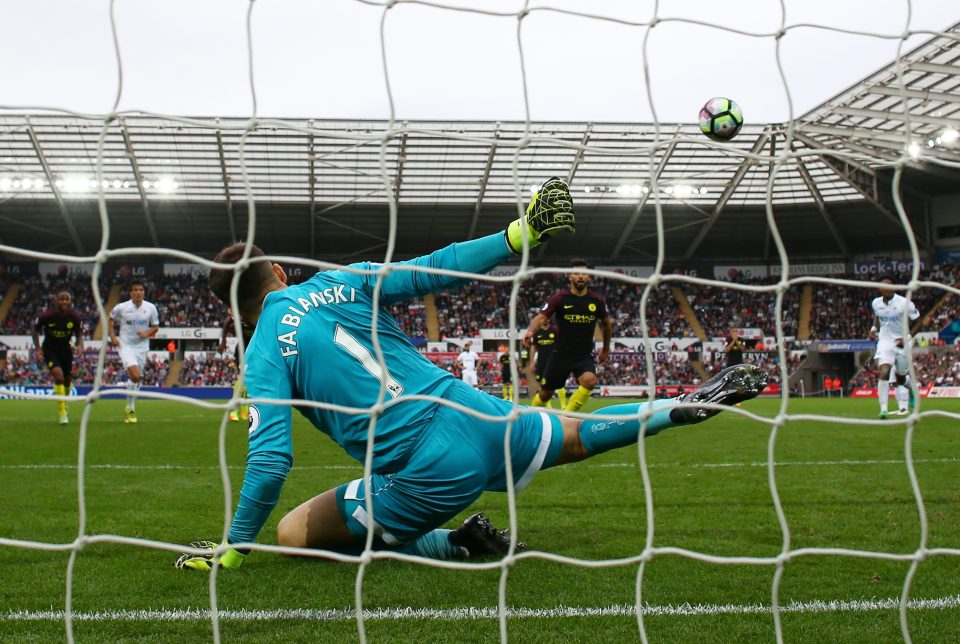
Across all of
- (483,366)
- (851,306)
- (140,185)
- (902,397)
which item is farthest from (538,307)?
(902,397)

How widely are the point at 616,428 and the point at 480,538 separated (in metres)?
0.88

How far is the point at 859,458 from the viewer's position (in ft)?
24.3

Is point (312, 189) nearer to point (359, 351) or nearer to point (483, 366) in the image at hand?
point (483, 366)

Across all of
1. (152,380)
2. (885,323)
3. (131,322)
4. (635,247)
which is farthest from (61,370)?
(635,247)

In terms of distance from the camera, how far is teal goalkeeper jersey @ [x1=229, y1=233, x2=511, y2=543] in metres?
3.12

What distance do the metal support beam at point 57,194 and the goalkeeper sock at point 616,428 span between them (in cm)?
2553

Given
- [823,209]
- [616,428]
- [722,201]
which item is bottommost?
[616,428]

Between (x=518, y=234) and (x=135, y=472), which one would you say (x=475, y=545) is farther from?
(x=135, y=472)

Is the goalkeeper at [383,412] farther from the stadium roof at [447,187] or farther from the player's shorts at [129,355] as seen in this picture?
the stadium roof at [447,187]

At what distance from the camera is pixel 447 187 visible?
32.5m

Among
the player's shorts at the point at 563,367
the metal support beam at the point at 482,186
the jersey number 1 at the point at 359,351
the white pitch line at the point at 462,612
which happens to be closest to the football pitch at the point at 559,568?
the white pitch line at the point at 462,612

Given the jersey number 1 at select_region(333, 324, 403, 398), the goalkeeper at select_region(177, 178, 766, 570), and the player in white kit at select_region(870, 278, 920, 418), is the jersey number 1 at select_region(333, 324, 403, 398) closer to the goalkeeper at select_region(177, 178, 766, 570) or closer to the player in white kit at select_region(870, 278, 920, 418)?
the goalkeeper at select_region(177, 178, 766, 570)

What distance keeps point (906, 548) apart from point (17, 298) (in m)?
38.3

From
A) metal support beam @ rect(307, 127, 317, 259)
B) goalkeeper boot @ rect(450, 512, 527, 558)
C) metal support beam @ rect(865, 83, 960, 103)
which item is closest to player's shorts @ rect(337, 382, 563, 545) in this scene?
goalkeeper boot @ rect(450, 512, 527, 558)
